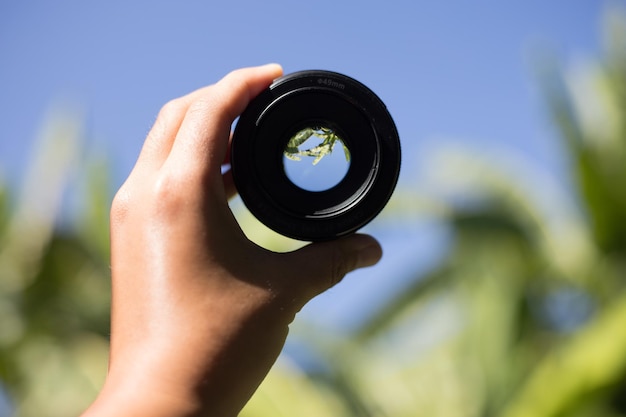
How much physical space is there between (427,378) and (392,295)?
3.27 feet

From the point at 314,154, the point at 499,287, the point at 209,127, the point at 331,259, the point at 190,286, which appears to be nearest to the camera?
the point at 190,286

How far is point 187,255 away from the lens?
110 cm

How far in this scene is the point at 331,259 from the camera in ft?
4.47

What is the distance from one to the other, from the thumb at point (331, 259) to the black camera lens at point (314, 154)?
0.04 m

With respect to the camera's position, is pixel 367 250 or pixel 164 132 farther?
pixel 367 250

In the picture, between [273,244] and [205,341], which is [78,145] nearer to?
[273,244]

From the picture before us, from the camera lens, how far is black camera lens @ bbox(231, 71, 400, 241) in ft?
4.75

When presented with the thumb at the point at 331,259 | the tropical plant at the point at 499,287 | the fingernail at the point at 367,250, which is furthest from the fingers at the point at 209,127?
the tropical plant at the point at 499,287

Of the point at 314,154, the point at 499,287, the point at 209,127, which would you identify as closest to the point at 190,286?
→ the point at 209,127

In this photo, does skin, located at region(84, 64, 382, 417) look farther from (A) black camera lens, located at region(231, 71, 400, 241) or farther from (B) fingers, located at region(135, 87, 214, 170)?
(A) black camera lens, located at region(231, 71, 400, 241)

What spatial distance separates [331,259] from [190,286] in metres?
0.35

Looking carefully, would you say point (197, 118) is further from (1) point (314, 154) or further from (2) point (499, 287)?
(2) point (499, 287)

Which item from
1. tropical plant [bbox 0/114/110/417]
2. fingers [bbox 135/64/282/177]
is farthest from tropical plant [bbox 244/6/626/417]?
fingers [bbox 135/64/282/177]

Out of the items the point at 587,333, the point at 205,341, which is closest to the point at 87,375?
the point at 587,333
